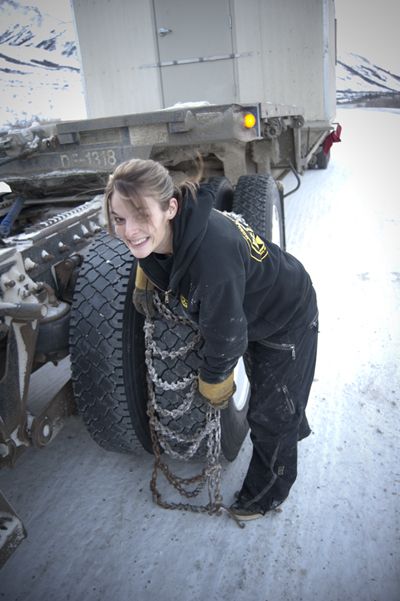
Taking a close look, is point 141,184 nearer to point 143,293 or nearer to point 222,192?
point 143,293

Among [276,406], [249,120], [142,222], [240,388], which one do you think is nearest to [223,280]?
[142,222]

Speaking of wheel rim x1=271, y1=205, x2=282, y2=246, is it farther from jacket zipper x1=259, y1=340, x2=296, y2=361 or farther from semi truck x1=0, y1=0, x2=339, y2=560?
jacket zipper x1=259, y1=340, x2=296, y2=361

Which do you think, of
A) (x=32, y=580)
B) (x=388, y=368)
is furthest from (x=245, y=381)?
(x=32, y=580)

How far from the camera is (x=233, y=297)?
5.18 ft

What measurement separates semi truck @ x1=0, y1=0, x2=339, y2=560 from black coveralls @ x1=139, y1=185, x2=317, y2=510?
250mm

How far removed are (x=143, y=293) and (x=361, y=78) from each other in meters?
12.9

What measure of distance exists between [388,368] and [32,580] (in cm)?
241

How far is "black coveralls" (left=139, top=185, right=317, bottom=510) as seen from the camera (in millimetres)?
1561

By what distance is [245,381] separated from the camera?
296 cm

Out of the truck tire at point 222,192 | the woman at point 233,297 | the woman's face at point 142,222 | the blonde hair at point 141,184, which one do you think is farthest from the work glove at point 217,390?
the truck tire at point 222,192

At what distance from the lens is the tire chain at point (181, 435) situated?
6.63ft

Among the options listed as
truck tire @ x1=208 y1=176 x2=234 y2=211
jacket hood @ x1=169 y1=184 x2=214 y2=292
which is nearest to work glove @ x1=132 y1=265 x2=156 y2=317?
jacket hood @ x1=169 y1=184 x2=214 y2=292

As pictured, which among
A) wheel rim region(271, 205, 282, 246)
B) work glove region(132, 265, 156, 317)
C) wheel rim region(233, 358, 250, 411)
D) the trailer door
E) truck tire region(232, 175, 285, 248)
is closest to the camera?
work glove region(132, 265, 156, 317)

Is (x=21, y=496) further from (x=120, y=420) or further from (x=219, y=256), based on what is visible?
(x=219, y=256)
